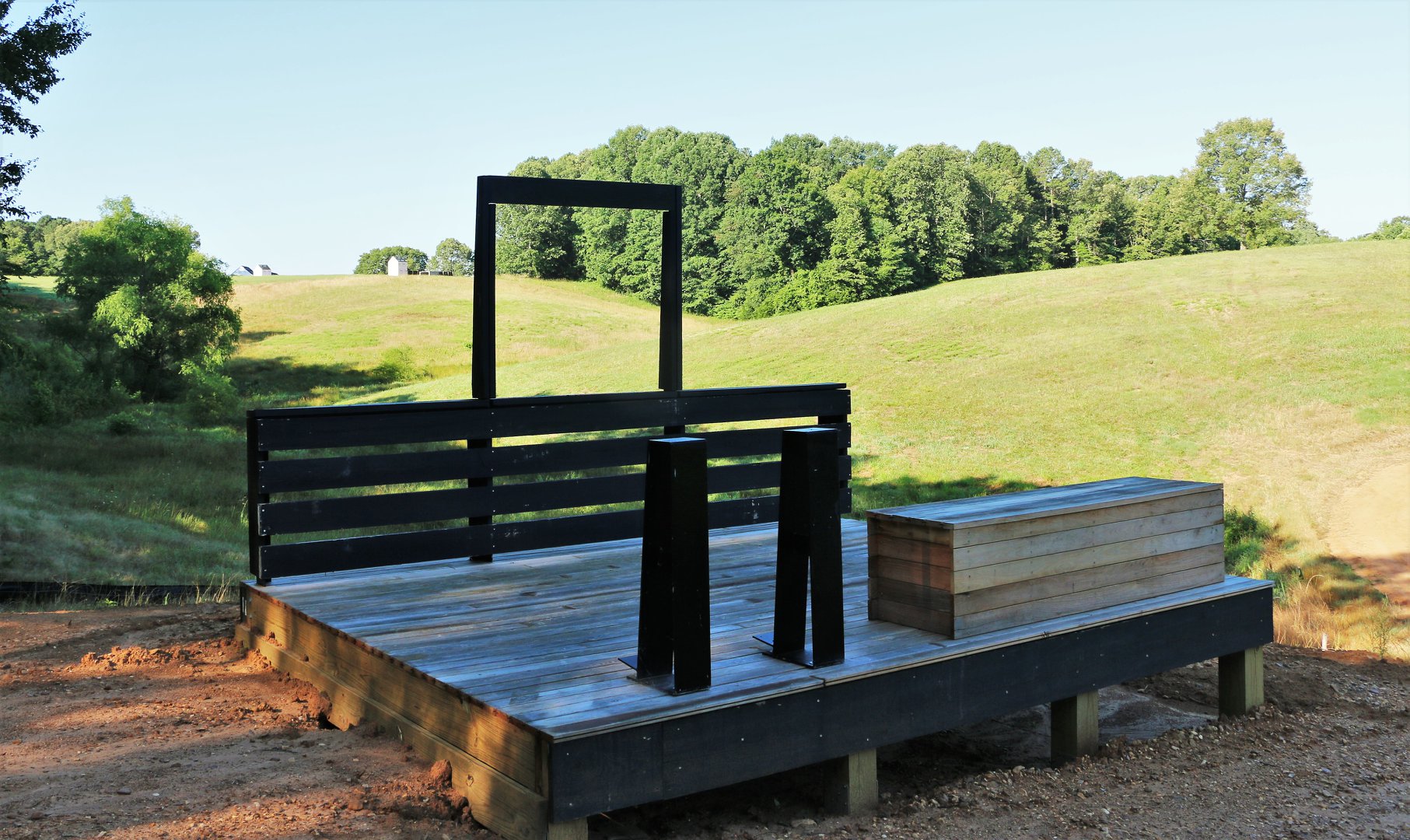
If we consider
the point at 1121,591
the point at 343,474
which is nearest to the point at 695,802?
the point at 1121,591

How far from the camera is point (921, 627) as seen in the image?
16.0 ft

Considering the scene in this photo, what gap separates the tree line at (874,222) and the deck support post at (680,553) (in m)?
47.6

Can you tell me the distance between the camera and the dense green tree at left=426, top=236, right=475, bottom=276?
10575 cm

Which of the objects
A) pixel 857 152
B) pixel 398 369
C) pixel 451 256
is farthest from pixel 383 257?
pixel 398 369

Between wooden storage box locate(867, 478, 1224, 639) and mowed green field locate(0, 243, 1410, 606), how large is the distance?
10037 mm

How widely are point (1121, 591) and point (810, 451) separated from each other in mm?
2354

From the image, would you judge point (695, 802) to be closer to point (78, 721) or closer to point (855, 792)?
point (855, 792)

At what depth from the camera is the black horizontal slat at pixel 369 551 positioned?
6.29 meters

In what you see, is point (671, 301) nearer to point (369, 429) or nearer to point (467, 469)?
point (467, 469)

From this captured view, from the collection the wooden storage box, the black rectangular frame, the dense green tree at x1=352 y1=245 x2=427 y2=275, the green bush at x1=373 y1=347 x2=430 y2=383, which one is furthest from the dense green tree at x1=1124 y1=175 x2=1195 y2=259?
the dense green tree at x1=352 y1=245 x2=427 y2=275

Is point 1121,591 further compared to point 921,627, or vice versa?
point 1121,591

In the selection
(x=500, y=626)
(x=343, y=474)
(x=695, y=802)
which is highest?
(x=343, y=474)

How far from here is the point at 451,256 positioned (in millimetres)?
110062

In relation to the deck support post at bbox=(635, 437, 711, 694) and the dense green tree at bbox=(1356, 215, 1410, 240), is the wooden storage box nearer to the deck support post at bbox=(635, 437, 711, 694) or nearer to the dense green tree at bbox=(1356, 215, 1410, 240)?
the deck support post at bbox=(635, 437, 711, 694)
